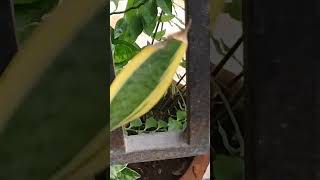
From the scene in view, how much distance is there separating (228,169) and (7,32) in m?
0.16

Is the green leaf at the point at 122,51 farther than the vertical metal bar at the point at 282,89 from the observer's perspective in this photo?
Yes

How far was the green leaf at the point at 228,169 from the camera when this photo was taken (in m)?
0.31

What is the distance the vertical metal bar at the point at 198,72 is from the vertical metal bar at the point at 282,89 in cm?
4

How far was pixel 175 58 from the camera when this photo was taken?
24cm

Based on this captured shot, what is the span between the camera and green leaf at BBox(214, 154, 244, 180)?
12.4 inches

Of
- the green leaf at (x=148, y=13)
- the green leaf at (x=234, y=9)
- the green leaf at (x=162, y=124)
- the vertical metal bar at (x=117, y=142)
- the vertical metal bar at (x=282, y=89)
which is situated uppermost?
the green leaf at (x=148, y=13)

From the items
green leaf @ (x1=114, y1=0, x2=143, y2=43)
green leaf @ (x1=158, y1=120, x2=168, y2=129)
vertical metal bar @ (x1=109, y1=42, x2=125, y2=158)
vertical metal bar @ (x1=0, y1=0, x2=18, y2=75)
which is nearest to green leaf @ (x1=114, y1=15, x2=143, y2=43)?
green leaf @ (x1=114, y1=0, x2=143, y2=43)

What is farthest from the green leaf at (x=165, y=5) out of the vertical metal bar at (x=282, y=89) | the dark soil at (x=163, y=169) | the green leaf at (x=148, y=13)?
the vertical metal bar at (x=282, y=89)

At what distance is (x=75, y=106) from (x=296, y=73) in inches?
4.3

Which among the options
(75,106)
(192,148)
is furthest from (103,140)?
(192,148)

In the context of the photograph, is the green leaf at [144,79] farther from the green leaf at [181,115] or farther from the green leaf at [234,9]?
the green leaf at [181,115]

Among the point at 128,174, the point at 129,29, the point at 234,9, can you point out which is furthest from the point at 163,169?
the point at 234,9

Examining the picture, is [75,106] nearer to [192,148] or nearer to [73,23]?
[73,23]

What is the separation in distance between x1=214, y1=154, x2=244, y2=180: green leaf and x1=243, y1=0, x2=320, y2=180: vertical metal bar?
0.14 feet
